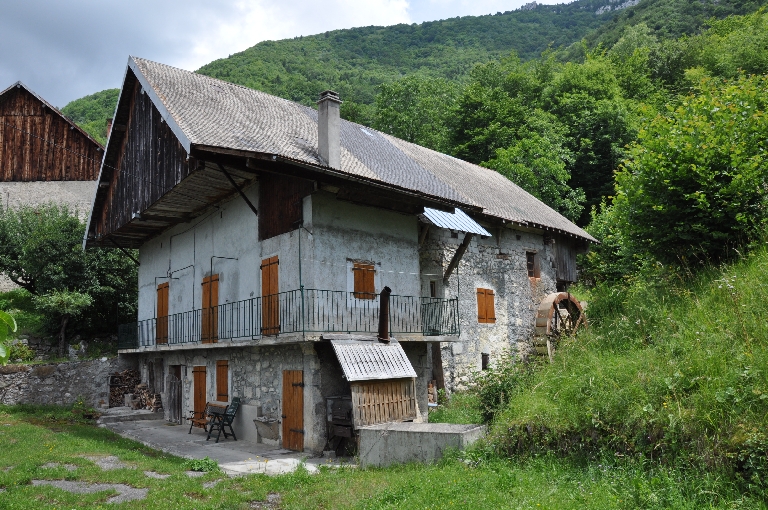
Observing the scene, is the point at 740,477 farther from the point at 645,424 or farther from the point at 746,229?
the point at 746,229

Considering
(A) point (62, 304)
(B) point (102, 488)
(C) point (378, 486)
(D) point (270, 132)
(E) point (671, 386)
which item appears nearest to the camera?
(E) point (671, 386)

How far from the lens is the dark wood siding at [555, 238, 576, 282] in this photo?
68.6 feet

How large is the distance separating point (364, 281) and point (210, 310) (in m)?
4.39

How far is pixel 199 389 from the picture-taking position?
51.4ft

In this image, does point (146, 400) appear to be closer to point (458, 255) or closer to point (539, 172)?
point (458, 255)

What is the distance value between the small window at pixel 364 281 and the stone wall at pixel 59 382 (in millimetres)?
11117

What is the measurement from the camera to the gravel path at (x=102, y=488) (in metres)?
8.27

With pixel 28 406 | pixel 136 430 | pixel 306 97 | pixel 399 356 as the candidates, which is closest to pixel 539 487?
pixel 399 356

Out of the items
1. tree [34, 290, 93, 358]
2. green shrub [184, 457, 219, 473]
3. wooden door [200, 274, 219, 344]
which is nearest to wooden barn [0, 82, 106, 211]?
tree [34, 290, 93, 358]

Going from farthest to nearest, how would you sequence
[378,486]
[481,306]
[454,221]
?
[481,306] < [454,221] < [378,486]

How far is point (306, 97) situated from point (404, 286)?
37.5 meters

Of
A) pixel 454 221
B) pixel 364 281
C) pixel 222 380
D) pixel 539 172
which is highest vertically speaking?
pixel 539 172

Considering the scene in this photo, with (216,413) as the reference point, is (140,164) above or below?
above

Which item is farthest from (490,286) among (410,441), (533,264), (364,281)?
(410,441)
